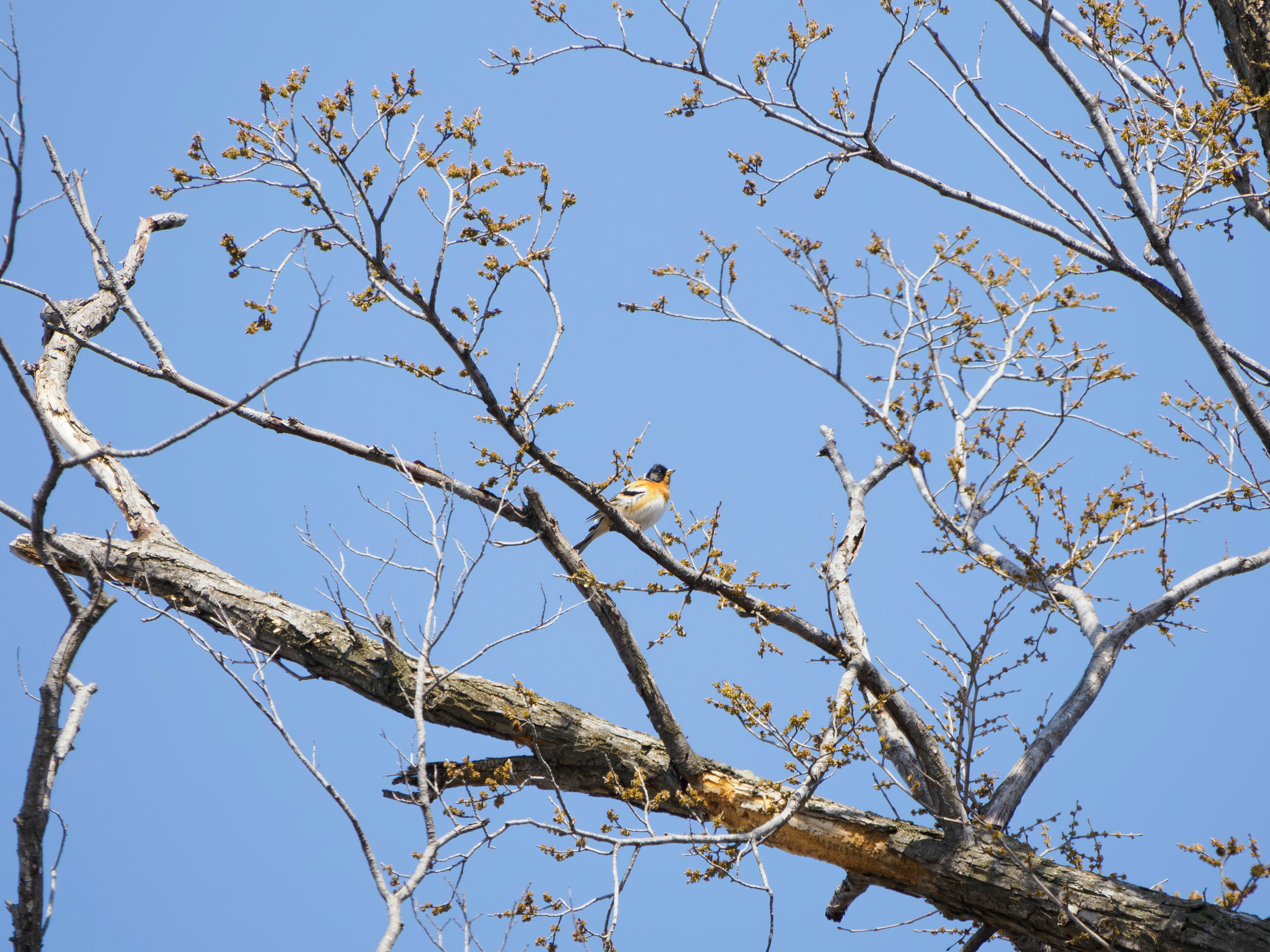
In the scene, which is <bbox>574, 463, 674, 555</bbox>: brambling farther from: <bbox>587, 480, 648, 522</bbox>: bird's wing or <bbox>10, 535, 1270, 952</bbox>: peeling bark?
<bbox>10, 535, 1270, 952</bbox>: peeling bark

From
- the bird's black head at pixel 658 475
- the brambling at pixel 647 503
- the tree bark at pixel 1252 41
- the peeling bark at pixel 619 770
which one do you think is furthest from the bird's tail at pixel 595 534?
the tree bark at pixel 1252 41

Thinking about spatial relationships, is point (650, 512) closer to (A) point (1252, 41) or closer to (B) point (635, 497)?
(B) point (635, 497)

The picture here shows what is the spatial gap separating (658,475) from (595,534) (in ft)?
5.27

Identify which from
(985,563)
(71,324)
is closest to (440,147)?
(71,324)

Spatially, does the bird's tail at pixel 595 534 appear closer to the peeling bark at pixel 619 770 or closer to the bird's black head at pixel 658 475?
the bird's black head at pixel 658 475

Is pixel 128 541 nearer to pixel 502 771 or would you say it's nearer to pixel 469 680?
pixel 469 680

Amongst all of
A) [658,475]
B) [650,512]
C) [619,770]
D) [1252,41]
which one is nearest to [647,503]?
[650,512]

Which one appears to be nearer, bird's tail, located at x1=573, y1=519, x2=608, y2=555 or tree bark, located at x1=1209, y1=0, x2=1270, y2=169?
tree bark, located at x1=1209, y1=0, x2=1270, y2=169

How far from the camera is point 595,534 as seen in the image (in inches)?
296

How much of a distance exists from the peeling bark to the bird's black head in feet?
12.6

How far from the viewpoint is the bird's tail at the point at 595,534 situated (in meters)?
7.39

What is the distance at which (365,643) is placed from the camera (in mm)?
5035

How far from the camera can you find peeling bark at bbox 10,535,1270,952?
14.6 feet

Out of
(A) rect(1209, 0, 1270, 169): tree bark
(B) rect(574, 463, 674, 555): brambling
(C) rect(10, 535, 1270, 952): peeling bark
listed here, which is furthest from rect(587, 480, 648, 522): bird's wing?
(A) rect(1209, 0, 1270, 169): tree bark
